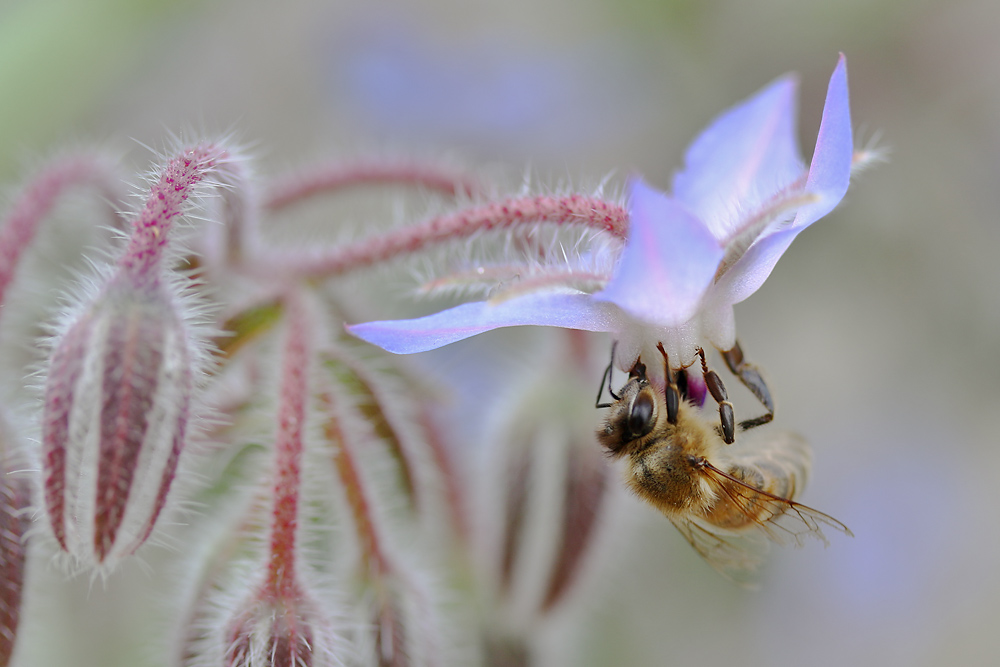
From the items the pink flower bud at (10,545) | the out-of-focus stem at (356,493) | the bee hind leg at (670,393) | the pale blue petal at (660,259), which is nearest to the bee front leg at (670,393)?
the bee hind leg at (670,393)

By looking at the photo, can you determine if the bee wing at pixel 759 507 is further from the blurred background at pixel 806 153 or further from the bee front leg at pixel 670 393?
the blurred background at pixel 806 153

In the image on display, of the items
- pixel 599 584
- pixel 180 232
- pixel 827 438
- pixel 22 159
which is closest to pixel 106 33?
pixel 22 159

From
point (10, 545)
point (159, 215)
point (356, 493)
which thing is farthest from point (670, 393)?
point (10, 545)

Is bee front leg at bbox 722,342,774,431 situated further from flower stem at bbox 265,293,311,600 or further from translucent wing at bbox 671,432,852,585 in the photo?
flower stem at bbox 265,293,311,600

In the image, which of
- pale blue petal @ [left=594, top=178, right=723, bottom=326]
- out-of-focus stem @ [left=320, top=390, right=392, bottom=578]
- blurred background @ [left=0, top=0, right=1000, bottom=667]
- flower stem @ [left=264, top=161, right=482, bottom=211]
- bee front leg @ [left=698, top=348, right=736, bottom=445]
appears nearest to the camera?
pale blue petal @ [left=594, top=178, right=723, bottom=326]

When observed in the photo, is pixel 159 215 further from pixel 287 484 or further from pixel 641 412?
pixel 641 412

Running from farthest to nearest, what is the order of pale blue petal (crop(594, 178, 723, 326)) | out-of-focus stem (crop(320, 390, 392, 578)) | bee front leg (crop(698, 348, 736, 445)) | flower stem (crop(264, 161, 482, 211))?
flower stem (crop(264, 161, 482, 211)), out-of-focus stem (crop(320, 390, 392, 578)), bee front leg (crop(698, 348, 736, 445)), pale blue petal (crop(594, 178, 723, 326))

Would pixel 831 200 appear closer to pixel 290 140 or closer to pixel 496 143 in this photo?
pixel 496 143

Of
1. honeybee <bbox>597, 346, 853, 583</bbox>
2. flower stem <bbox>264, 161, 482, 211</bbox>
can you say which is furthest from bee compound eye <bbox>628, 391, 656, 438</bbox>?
flower stem <bbox>264, 161, 482, 211</bbox>
